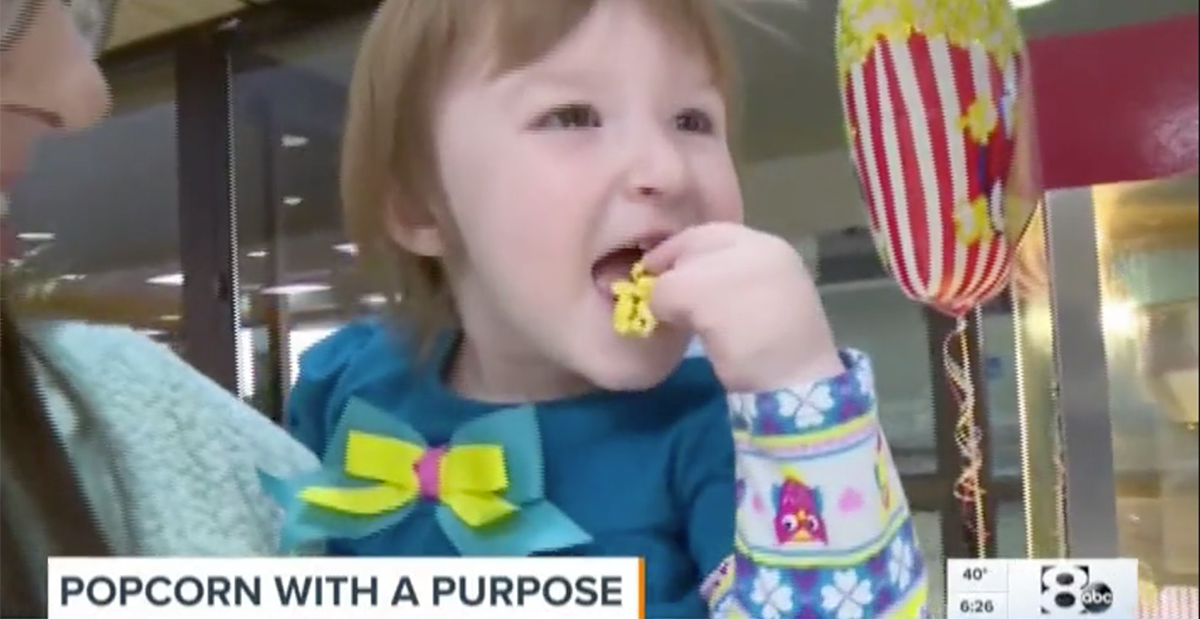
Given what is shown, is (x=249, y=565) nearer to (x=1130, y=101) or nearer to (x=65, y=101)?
(x=65, y=101)

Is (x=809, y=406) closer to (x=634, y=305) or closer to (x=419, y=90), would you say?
(x=634, y=305)

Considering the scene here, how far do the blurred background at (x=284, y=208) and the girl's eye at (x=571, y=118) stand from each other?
0.27 ft

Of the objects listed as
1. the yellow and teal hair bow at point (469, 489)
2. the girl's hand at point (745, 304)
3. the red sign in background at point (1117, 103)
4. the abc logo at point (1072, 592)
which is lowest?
the abc logo at point (1072, 592)

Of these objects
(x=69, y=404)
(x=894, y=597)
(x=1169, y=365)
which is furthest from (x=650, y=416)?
(x=69, y=404)

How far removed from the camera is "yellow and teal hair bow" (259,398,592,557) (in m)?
0.69

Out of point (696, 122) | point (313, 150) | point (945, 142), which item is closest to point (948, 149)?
point (945, 142)

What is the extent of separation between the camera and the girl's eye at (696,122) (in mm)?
680

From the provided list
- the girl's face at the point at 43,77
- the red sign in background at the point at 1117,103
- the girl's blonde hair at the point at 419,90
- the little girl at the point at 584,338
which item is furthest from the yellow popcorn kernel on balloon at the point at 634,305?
the girl's face at the point at 43,77

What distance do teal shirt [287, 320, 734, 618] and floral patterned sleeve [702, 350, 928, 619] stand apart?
29 mm

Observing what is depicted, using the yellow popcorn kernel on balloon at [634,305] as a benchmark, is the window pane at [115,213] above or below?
above

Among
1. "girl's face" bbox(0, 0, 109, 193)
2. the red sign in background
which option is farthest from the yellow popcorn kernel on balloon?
"girl's face" bbox(0, 0, 109, 193)

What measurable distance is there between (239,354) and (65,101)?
195 mm

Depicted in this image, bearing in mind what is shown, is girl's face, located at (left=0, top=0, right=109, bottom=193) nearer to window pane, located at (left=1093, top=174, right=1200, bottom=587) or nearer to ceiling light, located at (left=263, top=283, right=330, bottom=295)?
ceiling light, located at (left=263, top=283, right=330, bottom=295)

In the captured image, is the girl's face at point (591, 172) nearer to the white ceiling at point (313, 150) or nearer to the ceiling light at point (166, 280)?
the white ceiling at point (313, 150)
